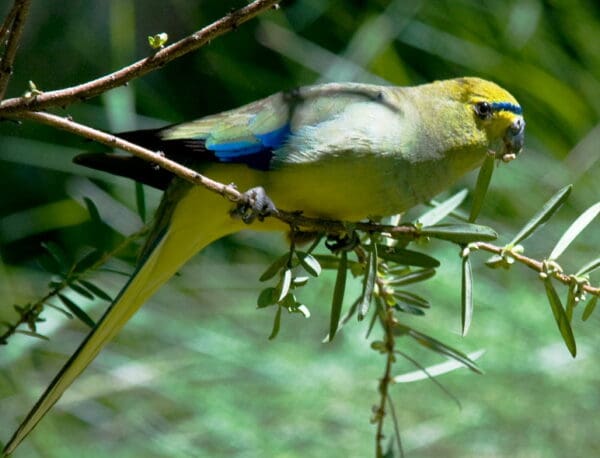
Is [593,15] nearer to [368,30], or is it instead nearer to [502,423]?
[368,30]

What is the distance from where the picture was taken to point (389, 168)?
62.2 inches

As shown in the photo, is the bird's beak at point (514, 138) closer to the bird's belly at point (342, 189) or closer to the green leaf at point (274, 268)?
the bird's belly at point (342, 189)

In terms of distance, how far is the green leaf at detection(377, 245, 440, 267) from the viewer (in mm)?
1205

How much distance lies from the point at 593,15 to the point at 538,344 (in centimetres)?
104

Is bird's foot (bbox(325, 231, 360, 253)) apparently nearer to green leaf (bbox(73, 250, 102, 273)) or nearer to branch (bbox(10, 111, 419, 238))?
branch (bbox(10, 111, 419, 238))

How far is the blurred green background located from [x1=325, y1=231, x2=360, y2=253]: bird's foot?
2.28 ft

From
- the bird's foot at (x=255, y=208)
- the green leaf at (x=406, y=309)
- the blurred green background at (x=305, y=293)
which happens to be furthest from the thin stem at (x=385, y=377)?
the blurred green background at (x=305, y=293)

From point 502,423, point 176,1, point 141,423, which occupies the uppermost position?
point 176,1

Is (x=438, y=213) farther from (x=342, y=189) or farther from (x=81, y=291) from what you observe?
(x=81, y=291)

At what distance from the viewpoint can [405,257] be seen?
123 centimetres

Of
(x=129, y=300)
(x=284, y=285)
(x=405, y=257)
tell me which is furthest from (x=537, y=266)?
(x=129, y=300)

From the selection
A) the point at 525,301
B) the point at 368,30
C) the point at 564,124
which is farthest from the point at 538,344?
the point at 368,30

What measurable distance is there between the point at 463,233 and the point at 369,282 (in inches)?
5.0

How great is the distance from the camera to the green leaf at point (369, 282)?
3.51 feet
